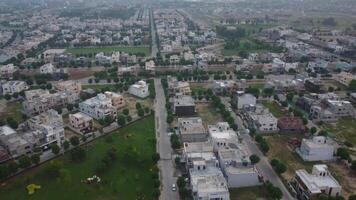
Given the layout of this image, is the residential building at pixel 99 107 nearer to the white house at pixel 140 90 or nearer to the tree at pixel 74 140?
the white house at pixel 140 90

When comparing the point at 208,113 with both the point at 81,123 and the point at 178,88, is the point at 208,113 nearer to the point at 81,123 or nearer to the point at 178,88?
the point at 178,88

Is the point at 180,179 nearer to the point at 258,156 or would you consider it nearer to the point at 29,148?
the point at 258,156

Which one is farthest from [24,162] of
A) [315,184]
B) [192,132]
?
[315,184]

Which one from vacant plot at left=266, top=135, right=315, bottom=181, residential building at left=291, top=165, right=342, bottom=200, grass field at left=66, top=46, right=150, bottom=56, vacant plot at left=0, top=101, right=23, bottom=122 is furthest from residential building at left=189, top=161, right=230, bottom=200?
grass field at left=66, top=46, right=150, bottom=56

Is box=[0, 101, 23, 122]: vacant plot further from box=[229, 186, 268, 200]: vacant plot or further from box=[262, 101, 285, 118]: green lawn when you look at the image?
box=[262, 101, 285, 118]: green lawn

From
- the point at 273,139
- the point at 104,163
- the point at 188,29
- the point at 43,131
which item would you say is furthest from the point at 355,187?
the point at 188,29

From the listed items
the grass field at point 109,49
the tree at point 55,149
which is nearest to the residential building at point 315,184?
the tree at point 55,149
